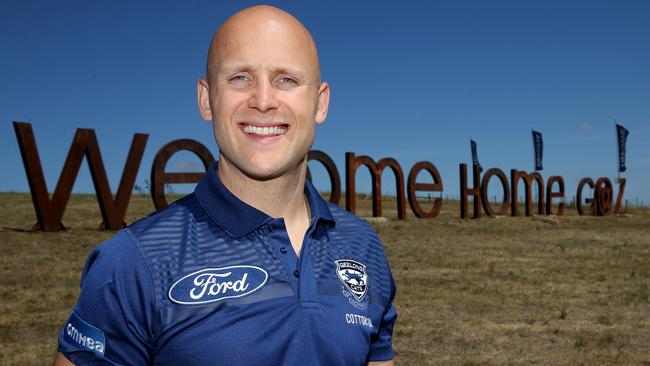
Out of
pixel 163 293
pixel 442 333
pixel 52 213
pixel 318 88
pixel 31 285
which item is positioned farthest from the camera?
pixel 52 213

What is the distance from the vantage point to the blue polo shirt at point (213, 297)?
183cm

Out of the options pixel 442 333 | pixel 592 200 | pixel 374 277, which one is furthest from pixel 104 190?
pixel 592 200

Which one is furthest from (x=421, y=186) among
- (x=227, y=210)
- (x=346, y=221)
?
(x=227, y=210)

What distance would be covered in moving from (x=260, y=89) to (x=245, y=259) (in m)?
0.50

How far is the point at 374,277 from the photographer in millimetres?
2361

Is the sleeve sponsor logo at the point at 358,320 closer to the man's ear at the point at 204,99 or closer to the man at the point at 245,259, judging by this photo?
the man at the point at 245,259

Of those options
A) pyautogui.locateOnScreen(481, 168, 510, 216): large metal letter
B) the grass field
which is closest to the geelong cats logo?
the grass field

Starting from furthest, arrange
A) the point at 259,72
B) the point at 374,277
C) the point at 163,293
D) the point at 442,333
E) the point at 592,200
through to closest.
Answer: the point at 592,200, the point at 442,333, the point at 374,277, the point at 259,72, the point at 163,293

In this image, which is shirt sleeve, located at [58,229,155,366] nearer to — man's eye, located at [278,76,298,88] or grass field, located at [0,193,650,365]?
man's eye, located at [278,76,298,88]

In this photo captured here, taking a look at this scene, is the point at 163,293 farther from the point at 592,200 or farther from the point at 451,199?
the point at 451,199

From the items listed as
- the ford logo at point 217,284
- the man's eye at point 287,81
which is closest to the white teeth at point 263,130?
the man's eye at point 287,81

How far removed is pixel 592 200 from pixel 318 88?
133ft

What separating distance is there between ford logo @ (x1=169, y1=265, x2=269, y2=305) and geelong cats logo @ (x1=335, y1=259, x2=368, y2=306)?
0.31 m

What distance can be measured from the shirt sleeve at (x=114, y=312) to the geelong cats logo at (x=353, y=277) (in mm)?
615
